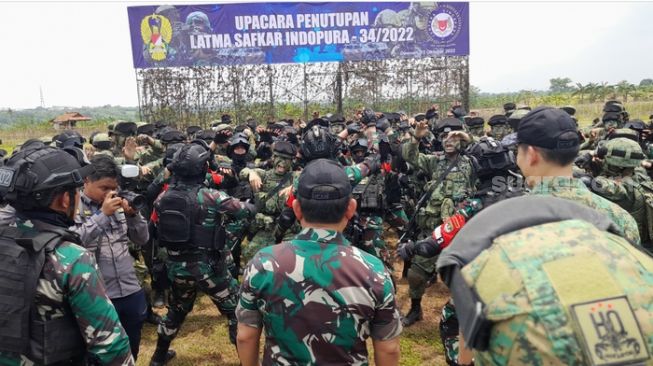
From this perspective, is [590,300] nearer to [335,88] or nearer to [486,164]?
[486,164]

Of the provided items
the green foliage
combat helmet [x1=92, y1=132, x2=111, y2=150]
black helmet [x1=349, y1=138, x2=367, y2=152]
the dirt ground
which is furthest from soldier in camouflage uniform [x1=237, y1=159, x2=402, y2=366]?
the green foliage

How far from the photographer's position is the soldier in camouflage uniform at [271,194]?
5789 mm

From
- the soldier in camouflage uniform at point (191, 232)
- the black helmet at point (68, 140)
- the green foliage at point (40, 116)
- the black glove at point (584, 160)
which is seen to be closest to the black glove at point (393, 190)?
the black glove at point (584, 160)

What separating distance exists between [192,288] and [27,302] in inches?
103

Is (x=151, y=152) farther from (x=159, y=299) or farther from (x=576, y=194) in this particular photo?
(x=576, y=194)

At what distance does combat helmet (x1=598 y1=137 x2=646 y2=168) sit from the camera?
4.50 meters

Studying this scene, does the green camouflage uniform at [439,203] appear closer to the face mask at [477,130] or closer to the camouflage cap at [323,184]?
the camouflage cap at [323,184]

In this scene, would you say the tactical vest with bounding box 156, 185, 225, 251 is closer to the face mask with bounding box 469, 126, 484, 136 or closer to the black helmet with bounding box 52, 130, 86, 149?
the black helmet with bounding box 52, 130, 86, 149

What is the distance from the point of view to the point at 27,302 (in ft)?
7.07

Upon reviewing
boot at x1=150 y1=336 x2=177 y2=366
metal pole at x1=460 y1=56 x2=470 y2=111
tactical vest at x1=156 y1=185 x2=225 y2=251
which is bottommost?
boot at x1=150 y1=336 x2=177 y2=366

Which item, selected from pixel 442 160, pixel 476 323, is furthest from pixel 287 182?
pixel 476 323

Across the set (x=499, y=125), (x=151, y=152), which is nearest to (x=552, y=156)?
(x=499, y=125)

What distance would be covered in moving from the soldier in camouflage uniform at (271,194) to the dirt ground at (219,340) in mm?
1143

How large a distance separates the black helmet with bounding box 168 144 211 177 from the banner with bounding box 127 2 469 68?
11872 mm
